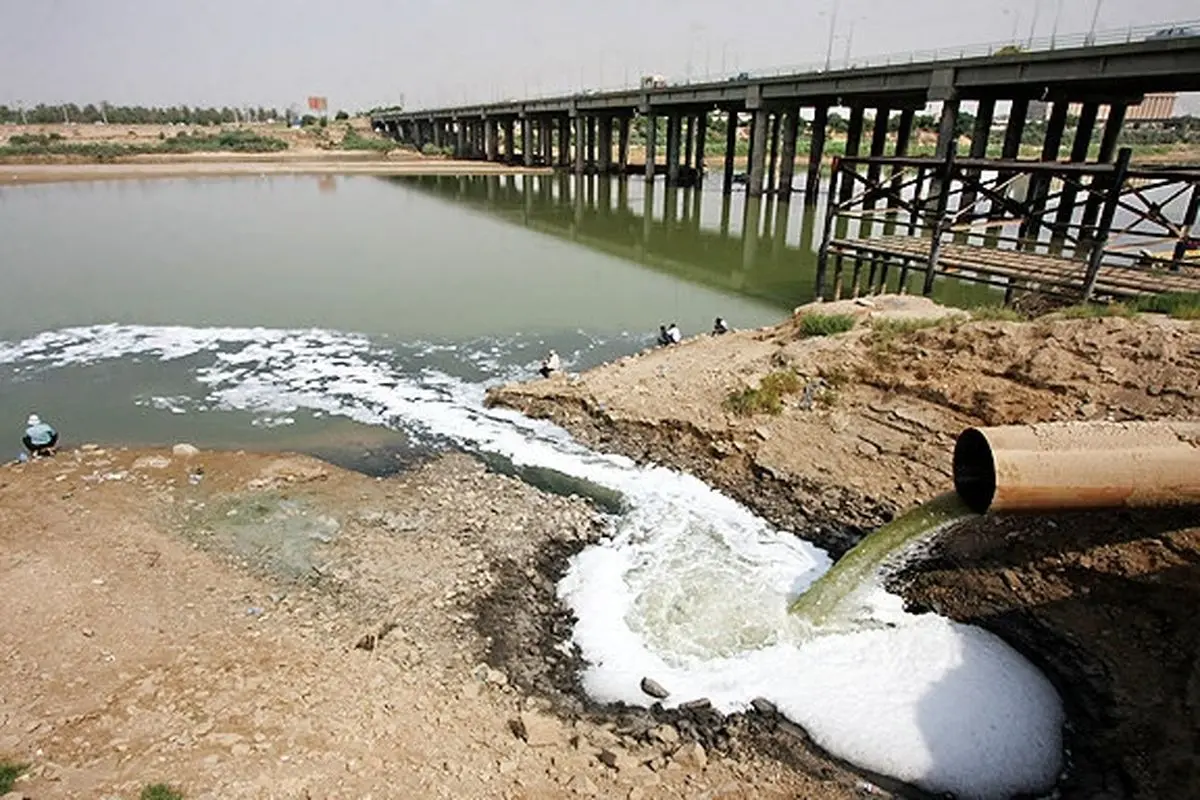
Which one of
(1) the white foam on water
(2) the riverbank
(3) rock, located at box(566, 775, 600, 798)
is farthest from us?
(2) the riverbank

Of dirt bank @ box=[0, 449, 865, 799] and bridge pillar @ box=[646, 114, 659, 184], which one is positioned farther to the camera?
bridge pillar @ box=[646, 114, 659, 184]

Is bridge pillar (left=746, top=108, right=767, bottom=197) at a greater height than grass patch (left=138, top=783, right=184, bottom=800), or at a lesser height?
greater

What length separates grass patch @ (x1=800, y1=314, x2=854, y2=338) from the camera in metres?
13.2

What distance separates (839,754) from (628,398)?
292 inches

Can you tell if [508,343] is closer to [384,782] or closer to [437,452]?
[437,452]

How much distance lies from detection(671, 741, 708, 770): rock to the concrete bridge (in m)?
21.9

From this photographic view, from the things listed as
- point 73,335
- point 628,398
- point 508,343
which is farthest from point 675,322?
point 73,335

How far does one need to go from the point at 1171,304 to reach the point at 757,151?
122 ft

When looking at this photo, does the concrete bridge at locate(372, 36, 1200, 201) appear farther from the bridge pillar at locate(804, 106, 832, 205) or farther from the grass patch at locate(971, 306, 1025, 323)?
the grass patch at locate(971, 306, 1025, 323)

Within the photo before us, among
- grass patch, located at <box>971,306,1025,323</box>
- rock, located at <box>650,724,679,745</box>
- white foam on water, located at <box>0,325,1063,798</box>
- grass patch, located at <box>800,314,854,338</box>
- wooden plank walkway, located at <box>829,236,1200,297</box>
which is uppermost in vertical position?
wooden plank walkway, located at <box>829,236,1200,297</box>

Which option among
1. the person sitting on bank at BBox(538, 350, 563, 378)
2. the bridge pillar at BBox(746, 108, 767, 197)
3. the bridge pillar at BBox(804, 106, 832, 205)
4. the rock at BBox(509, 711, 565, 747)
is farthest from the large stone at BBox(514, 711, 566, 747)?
the bridge pillar at BBox(746, 108, 767, 197)

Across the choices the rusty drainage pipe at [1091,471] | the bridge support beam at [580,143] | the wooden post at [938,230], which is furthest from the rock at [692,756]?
the bridge support beam at [580,143]

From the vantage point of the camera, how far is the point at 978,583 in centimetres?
807

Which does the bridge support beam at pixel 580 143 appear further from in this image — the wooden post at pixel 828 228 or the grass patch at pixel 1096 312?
the grass patch at pixel 1096 312
